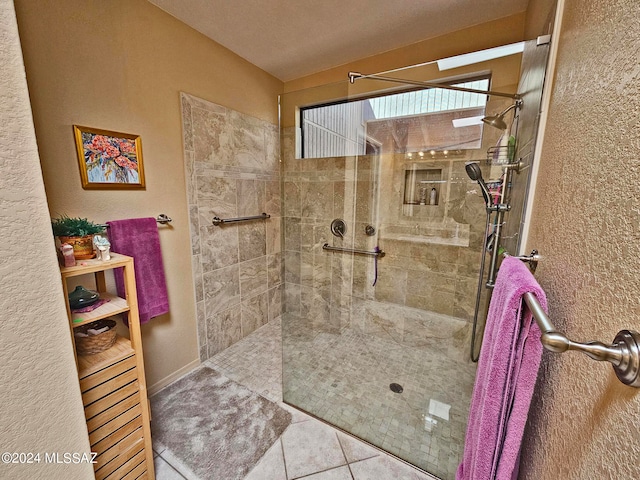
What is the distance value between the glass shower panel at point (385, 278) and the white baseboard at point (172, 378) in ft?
2.36

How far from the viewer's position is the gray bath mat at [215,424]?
1.32 m

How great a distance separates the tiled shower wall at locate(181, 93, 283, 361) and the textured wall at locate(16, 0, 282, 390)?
0.29ft

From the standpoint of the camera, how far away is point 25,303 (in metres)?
0.68

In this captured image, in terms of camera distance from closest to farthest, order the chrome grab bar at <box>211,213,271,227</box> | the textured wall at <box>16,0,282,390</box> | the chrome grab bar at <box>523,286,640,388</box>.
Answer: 1. the chrome grab bar at <box>523,286,640,388</box>
2. the textured wall at <box>16,0,282,390</box>
3. the chrome grab bar at <box>211,213,271,227</box>

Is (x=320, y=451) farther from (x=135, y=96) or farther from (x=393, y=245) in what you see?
(x=135, y=96)

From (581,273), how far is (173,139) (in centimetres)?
206

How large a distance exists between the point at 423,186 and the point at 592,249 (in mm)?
1671

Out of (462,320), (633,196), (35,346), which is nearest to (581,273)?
(633,196)

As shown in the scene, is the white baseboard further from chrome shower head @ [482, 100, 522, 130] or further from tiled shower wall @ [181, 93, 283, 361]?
chrome shower head @ [482, 100, 522, 130]

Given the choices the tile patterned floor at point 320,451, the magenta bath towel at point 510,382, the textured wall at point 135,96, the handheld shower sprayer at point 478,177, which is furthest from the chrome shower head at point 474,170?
the textured wall at point 135,96

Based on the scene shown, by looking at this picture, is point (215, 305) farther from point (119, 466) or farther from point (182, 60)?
point (182, 60)

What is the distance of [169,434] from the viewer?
1454mm

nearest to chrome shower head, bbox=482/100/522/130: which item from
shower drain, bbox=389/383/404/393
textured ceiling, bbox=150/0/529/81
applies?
textured ceiling, bbox=150/0/529/81

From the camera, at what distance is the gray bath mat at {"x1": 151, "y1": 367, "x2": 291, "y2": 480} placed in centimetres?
132
